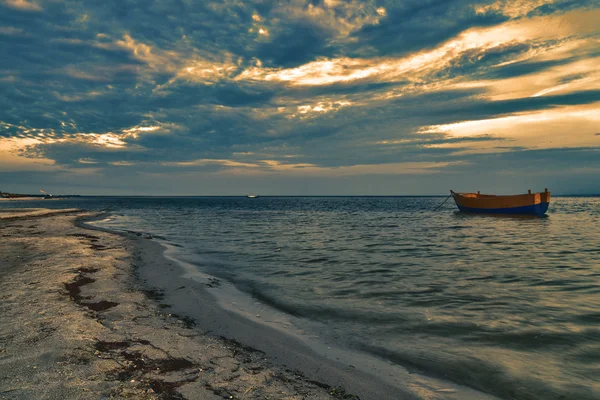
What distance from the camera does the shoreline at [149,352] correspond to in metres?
4.27

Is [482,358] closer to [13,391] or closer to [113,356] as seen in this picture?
[113,356]

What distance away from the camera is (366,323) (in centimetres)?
798

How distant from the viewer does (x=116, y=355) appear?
5.14 m

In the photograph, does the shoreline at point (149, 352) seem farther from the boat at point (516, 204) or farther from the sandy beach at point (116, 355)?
the boat at point (516, 204)

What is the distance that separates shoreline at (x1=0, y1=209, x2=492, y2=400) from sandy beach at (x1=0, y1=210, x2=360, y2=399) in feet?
0.05

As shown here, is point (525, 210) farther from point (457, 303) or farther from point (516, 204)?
point (457, 303)

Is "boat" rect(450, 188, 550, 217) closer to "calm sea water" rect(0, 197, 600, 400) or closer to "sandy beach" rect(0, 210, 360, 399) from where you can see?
"calm sea water" rect(0, 197, 600, 400)

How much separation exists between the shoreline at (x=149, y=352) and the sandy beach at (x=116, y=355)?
0.6 inches

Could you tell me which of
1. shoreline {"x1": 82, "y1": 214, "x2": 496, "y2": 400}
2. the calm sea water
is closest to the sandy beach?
shoreline {"x1": 82, "y1": 214, "x2": 496, "y2": 400}

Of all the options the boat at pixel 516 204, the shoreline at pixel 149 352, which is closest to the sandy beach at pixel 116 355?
the shoreline at pixel 149 352

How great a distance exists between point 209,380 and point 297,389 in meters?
1.16

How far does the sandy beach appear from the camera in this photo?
4195 millimetres

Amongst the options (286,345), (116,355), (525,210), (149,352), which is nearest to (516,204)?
(525,210)

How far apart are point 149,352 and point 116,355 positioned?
1.50 ft
